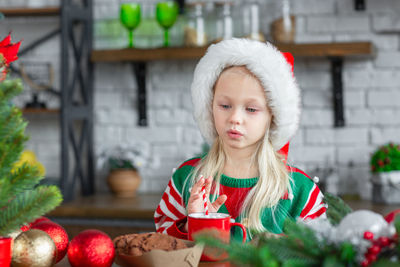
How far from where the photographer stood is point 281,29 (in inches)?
89.5

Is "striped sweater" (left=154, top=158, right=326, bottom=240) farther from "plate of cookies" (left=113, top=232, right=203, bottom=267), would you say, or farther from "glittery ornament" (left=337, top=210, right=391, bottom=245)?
"glittery ornament" (left=337, top=210, right=391, bottom=245)

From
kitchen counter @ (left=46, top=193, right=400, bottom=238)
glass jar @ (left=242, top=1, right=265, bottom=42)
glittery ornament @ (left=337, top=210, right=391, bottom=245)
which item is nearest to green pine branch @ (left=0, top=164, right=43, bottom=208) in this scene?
glittery ornament @ (left=337, top=210, right=391, bottom=245)

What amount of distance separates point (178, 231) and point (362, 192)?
4.88 feet

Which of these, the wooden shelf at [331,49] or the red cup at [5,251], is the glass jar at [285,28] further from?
the red cup at [5,251]

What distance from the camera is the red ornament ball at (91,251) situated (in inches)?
32.1

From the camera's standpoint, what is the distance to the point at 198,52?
2281mm

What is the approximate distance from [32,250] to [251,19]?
5.83ft

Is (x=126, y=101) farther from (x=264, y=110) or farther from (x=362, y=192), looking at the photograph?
(x=264, y=110)

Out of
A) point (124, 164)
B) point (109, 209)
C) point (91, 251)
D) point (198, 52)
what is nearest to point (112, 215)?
point (109, 209)

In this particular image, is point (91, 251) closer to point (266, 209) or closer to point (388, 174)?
point (266, 209)

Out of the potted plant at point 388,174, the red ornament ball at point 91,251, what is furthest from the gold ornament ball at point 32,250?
the potted plant at point 388,174

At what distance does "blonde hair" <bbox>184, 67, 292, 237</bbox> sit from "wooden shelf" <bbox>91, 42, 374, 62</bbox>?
98 centimetres

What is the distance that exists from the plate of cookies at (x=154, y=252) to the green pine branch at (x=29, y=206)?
0.64 ft

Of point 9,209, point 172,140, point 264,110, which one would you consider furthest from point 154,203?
point 9,209
